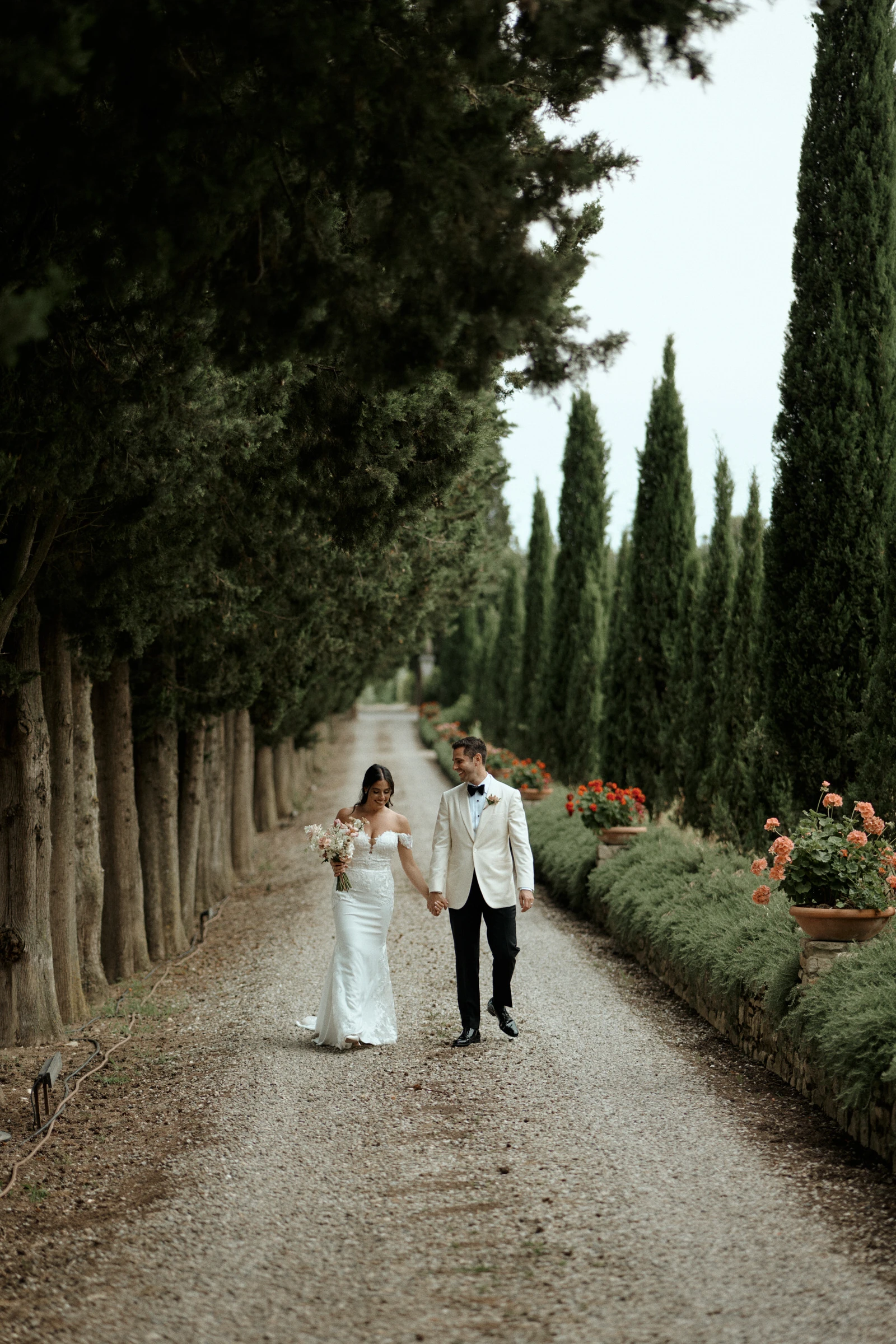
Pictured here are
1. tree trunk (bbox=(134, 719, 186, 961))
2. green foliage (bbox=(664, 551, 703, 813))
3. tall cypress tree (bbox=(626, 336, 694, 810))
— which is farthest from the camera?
tall cypress tree (bbox=(626, 336, 694, 810))

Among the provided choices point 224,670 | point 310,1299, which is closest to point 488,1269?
point 310,1299

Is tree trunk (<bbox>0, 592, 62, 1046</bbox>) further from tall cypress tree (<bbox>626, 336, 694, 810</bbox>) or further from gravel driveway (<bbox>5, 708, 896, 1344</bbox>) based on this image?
tall cypress tree (<bbox>626, 336, 694, 810</bbox>)

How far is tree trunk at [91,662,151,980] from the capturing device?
11727mm

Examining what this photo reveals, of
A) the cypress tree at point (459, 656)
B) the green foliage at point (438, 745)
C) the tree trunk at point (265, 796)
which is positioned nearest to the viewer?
the tree trunk at point (265, 796)

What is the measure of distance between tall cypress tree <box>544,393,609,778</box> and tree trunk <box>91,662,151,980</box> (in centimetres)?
1116

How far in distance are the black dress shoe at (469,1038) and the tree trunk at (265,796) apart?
17.0m

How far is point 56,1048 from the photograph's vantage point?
858 centimetres

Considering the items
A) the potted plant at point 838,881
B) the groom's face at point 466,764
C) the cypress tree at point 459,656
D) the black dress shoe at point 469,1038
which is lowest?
the black dress shoe at point 469,1038

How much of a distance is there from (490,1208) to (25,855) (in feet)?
16.0

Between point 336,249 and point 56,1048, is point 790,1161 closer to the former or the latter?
point 336,249

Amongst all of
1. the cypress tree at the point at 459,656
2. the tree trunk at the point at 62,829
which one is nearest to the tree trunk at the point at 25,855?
the tree trunk at the point at 62,829

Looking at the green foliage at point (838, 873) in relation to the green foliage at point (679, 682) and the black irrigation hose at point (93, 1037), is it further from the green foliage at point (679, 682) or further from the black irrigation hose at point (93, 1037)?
the green foliage at point (679, 682)

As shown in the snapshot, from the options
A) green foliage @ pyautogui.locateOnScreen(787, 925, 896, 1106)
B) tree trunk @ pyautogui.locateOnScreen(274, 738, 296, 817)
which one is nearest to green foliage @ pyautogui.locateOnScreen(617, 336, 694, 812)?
green foliage @ pyautogui.locateOnScreen(787, 925, 896, 1106)

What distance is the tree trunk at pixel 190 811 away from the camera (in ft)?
49.1
